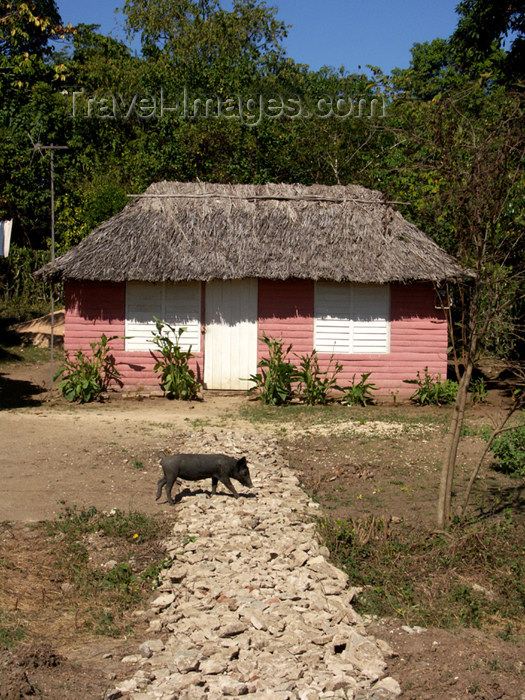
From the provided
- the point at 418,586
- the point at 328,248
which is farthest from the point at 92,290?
the point at 418,586

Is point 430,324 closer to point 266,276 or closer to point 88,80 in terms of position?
point 266,276

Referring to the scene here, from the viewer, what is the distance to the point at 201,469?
7.01 meters

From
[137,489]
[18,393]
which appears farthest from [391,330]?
[137,489]

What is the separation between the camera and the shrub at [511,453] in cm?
833

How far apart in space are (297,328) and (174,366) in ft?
8.19

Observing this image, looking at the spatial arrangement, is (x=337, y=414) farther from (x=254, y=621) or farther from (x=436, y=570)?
(x=254, y=621)

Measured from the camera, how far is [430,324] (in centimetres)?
1402

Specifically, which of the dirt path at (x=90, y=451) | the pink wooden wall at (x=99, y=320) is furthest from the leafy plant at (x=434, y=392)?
the pink wooden wall at (x=99, y=320)

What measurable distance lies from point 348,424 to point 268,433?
1.48m

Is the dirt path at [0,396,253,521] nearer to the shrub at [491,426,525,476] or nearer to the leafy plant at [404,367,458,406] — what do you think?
the leafy plant at [404,367,458,406]

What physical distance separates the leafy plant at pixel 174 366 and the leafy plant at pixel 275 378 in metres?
1.18

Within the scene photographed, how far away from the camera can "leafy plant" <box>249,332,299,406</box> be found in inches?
514

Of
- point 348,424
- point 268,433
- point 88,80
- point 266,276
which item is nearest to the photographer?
point 268,433

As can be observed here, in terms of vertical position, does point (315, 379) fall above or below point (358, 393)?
above
